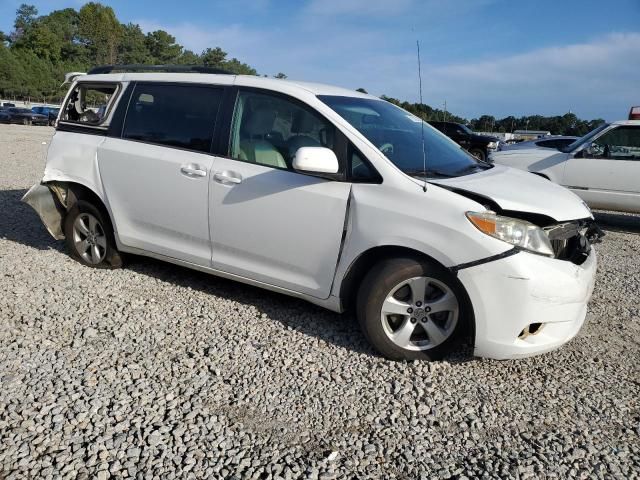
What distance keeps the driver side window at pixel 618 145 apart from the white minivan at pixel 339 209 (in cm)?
498

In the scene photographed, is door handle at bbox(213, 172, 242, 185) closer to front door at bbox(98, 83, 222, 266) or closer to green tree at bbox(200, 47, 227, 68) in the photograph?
front door at bbox(98, 83, 222, 266)

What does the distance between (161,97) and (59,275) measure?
188cm

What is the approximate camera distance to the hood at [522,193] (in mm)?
3297

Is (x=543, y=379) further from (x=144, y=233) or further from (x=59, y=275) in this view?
(x=59, y=275)

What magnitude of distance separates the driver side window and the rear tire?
23.6ft

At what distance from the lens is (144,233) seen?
4.56 meters

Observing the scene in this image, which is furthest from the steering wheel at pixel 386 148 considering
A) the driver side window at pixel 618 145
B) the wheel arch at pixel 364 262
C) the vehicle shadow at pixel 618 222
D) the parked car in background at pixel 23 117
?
the parked car in background at pixel 23 117

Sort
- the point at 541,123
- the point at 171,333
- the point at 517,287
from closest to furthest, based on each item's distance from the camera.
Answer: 1. the point at 517,287
2. the point at 171,333
3. the point at 541,123

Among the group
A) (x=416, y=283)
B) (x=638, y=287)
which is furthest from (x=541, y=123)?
(x=416, y=283)

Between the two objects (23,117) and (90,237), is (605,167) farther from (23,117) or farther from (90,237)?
(23,117)

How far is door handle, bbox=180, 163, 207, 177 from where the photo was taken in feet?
13.4

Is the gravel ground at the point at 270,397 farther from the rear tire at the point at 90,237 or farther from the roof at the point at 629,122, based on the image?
the roof at the point at 629,122

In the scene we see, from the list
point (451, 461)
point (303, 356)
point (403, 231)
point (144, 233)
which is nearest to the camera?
point (451, 461)

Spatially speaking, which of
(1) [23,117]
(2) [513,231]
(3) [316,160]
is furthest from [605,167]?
(1) [23,117]
